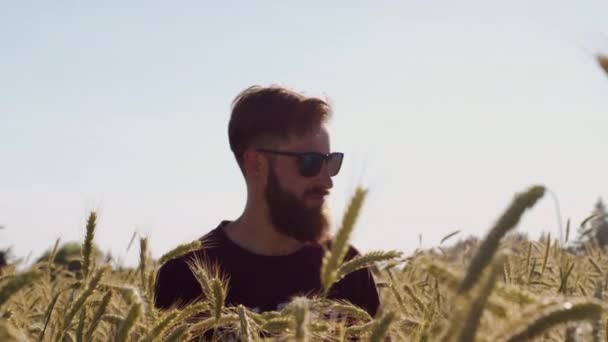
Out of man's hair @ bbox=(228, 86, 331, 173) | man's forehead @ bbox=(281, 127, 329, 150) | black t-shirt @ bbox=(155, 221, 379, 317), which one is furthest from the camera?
man's hair @ bbox=(228, 86, 331, 173)

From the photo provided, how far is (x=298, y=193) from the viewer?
14.9 ft

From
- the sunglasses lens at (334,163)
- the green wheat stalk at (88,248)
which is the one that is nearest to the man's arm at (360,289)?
the sunglasses lens at (334,163)

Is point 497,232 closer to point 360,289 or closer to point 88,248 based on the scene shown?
point 88,248

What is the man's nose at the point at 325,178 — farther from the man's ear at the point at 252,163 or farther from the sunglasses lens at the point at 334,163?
the man's ear at the point at 252,163

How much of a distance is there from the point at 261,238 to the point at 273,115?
0.75 meters

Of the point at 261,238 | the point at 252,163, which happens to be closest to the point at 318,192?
the point at 261,238

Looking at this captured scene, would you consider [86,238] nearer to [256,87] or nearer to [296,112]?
[296,112]

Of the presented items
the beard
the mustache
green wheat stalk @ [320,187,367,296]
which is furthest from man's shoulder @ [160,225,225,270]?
green wheat stalk @ [320,187,367,296]

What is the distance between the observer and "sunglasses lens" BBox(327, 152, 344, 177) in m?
4.60

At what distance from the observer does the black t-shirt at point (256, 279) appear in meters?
4.27

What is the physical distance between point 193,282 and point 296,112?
46.9 inches

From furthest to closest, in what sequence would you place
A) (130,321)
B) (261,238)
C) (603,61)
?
1. (261,238)
2. (603,61)
3. (130,321)

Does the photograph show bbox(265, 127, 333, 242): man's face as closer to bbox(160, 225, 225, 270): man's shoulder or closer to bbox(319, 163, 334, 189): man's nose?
bbox(319, 163, 334, 189): man's nose

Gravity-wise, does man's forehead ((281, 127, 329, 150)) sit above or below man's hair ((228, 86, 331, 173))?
below
